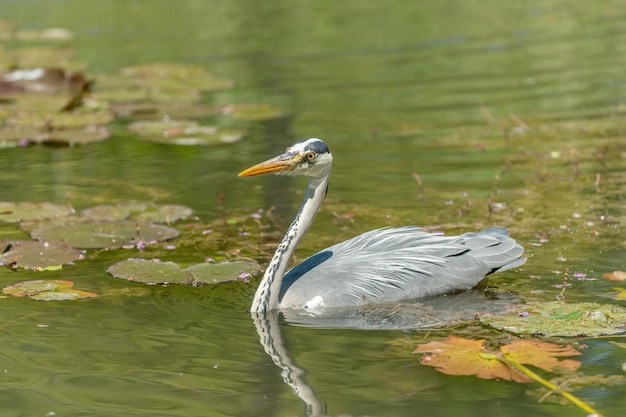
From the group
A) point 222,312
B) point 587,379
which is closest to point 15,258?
point 222,312

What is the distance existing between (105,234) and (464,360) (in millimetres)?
3508

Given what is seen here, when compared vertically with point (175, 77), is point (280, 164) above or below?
above

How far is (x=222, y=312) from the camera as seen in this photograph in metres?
6.64

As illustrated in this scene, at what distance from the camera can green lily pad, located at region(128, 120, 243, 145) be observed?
11359 millimetres

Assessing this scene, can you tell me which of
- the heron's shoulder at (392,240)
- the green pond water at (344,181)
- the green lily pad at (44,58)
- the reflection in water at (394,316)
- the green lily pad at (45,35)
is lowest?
the reflection in water at (394,316)

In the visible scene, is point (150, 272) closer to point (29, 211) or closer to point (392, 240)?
point (392, 240)

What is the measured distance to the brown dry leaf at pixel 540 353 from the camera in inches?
218

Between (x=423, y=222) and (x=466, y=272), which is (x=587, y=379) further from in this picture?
(x=423, y=222)

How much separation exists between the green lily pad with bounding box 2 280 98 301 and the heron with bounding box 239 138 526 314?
121 cm

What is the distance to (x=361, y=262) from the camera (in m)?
6.81

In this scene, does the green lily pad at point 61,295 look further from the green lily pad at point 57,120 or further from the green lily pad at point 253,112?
the green lily pad at point 253,112

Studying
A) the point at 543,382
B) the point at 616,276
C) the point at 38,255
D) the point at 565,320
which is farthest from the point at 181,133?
the point at 543,382

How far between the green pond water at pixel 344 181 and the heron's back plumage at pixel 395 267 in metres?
0.29

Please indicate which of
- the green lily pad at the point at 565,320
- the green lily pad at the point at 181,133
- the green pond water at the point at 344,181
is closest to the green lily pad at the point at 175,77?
the green pond water at the point at 344,181
